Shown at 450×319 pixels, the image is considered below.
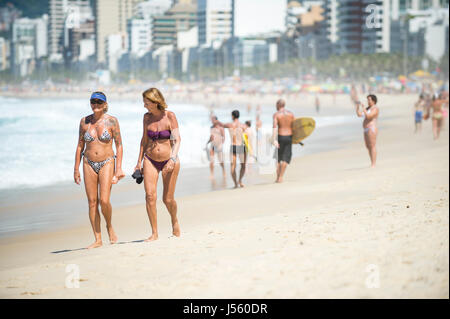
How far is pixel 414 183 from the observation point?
9.13 meters

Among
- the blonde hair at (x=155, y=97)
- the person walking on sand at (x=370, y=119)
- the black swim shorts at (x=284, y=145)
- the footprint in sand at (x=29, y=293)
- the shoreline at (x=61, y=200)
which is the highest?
the blonde hair at (x=155, y=97)

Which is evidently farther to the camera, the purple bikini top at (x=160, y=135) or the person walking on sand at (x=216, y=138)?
the person walking on sand at (x=216, y=138)

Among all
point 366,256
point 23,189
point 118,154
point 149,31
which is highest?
point 149,31

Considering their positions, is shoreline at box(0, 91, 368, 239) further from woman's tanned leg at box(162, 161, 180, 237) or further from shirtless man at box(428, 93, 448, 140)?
shirtless man at box(428, 93, 448, 140)

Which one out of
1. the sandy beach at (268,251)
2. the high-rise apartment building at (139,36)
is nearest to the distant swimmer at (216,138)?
the sandy beach at (268,251)

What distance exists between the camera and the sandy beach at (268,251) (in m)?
4.00

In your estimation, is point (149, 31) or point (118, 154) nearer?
point (118, 154)

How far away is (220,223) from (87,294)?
3193mm

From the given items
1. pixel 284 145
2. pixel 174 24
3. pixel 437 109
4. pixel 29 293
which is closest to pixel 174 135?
pixel 29 293

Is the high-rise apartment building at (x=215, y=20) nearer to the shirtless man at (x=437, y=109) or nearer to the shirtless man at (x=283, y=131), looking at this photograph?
the shirtless man at (x=437, y=109)

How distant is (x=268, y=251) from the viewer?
4.90 meters

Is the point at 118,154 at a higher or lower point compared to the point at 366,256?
higher
